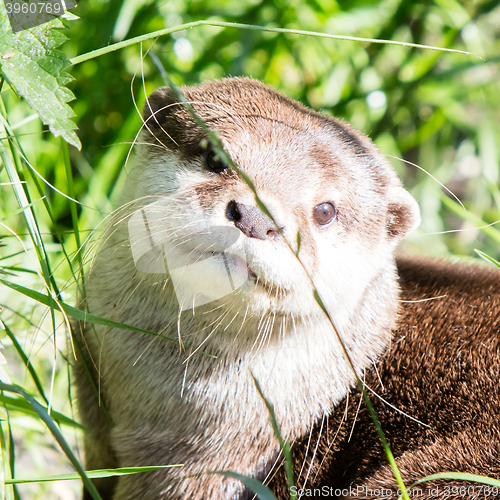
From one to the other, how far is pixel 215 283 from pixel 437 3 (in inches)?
98.4

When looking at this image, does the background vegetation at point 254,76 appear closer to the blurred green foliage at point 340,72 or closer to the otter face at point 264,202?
the blurred green foliage at point 340,72

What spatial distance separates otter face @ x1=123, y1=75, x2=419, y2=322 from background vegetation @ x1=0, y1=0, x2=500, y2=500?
25.3 inches

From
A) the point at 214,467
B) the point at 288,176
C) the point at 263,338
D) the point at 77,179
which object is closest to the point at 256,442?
the point at 214,467

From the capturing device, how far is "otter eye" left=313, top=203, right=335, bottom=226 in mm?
1575

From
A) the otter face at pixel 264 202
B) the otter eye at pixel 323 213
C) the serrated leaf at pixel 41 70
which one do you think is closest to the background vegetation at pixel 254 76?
the otter face at pixel 264 202

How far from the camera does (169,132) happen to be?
175 cm

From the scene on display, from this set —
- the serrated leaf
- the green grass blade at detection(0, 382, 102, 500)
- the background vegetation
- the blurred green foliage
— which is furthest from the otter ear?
the green grass blade at detection(0, 382, 102, 500)

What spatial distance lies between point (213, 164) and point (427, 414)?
3.28ft

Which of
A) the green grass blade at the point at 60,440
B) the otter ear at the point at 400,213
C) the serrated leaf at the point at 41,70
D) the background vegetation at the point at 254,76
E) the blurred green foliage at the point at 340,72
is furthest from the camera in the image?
the blurred green foliage at the point at 340,72

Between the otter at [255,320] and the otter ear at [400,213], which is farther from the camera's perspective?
the otter ear at [400,213]

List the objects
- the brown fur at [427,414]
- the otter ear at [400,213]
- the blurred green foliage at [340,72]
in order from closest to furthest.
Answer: the brown fur at [427,414] → the otter ear at [400,213] → the blurred green foliage at [340,72]

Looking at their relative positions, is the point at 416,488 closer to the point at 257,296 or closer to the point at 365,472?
the point at 365,472

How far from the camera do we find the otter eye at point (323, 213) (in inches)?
62.0

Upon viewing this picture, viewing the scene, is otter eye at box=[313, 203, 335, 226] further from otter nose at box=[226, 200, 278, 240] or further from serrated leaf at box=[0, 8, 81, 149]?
serrated leaf at box=[0, 8, 81, 149]
